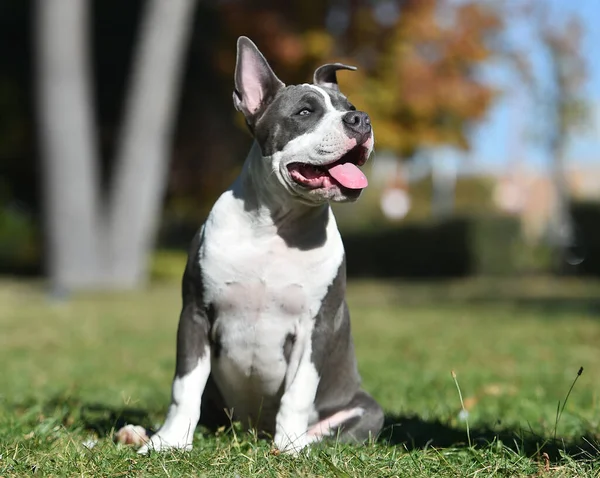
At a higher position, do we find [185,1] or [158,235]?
[185,1]

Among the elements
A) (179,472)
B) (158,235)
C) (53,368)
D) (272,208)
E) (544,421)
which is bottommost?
(158,235)

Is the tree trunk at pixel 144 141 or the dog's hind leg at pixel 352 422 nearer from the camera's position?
the dog's hind leg at pixel 352 422

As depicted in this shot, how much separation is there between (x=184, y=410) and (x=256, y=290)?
0.53 m

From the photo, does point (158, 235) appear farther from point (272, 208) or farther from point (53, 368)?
point (272, 208)

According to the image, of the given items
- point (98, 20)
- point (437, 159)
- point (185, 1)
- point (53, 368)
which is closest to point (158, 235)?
point (98, 20)

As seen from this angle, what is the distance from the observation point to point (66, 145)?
16.2 meters

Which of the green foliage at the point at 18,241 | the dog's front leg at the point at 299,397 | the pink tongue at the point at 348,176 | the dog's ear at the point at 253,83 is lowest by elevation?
the green foliage at the point at 18,241

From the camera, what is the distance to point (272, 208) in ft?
11.5

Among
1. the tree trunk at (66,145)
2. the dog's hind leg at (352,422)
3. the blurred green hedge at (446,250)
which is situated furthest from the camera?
the blurred green hedge at (446,250)

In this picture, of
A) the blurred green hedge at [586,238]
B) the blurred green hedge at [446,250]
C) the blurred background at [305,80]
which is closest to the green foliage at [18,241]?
the blurred background at [305,80]

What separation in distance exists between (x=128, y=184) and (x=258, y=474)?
14454 millimetres

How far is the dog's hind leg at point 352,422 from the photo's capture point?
11.7 ft

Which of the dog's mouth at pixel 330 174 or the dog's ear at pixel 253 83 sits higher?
the dog's ear at pixel 253 83

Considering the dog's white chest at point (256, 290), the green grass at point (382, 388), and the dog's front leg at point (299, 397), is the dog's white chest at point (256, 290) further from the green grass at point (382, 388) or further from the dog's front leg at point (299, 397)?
the green grass at point (382, 388)
